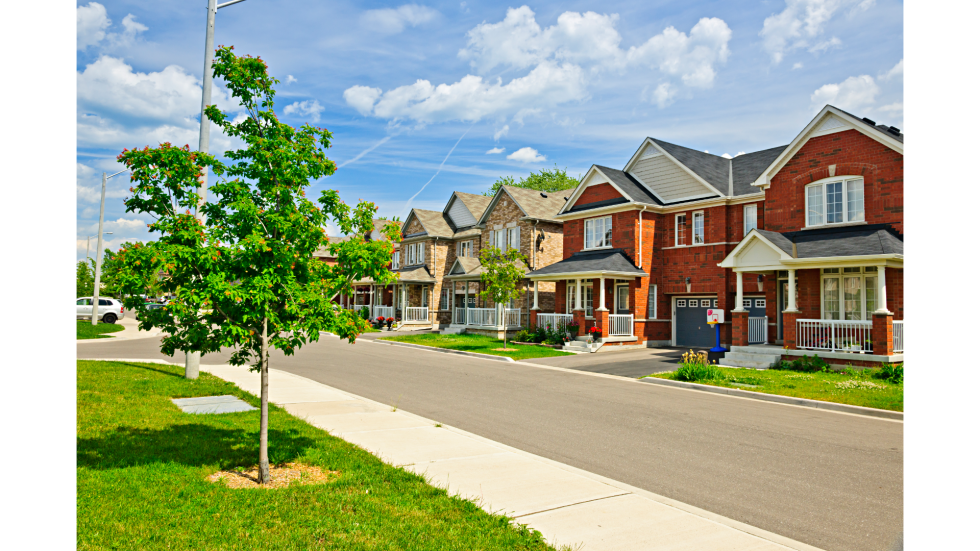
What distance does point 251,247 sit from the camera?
6395 mm

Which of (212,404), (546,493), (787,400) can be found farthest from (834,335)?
(212,404)

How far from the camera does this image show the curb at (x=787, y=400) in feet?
39.7

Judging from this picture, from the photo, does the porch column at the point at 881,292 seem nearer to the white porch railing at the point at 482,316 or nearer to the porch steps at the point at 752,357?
the porch steps at the point at 752,357

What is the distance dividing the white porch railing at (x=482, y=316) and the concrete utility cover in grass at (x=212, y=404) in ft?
79.2

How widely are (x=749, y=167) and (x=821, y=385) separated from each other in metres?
16.7

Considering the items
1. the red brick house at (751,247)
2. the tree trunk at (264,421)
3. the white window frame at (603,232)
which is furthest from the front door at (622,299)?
the tree trunk at (264,421)

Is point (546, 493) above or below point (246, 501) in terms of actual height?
below

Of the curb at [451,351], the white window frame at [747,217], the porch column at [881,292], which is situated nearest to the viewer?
the porch column at [881,292]

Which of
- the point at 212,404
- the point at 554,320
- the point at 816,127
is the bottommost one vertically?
the point at 212,404

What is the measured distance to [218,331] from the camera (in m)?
6.85

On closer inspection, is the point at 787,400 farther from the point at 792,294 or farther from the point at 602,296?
the point at 602,296

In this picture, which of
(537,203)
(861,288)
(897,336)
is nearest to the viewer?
(897,336)

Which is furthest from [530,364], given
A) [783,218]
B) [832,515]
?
[832,515]

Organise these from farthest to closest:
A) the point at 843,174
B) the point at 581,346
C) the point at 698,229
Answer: the point at 698,229 < the point at 581,346 < the point at 843,174
